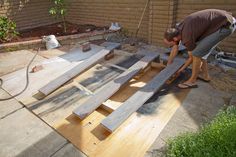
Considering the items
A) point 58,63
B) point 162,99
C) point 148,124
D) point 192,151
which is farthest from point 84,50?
point 192,151

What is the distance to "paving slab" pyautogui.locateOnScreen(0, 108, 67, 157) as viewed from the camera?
2652 mm

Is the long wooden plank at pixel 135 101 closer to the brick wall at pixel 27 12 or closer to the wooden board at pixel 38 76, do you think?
the wooden board at pixel 38 76

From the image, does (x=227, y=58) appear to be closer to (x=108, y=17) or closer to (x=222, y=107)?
(x=222, y=107)

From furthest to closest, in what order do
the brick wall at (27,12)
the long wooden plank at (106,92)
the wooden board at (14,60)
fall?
1. the brick wall at (27,12)
2. the wooden board at (14,60)
3. the long wooden plank at (106,92)

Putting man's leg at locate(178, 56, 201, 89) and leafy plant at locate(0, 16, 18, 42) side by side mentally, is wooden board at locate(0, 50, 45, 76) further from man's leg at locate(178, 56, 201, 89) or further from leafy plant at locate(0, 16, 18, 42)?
man's leg at locate(178, 56, 201, 89)

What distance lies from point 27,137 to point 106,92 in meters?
1.30

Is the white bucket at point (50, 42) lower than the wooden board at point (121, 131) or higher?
higher

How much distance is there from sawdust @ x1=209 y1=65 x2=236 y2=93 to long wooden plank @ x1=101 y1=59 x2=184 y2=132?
0.67 m

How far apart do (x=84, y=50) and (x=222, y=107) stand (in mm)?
3489

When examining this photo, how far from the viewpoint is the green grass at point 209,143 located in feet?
7.43

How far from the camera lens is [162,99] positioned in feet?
11.3

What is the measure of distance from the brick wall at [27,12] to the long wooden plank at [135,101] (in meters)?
5.88

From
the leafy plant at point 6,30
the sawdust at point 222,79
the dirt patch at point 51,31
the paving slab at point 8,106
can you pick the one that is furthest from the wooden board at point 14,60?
the sawdust at point 222,79

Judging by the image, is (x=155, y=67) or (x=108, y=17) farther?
(x=108, y=17)
